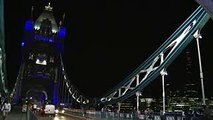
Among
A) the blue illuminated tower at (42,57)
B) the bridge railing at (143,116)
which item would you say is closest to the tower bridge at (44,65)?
the blue illuminated tower at (42,57)

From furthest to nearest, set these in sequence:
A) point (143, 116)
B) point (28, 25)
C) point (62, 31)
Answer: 1. point (62, 31)
2. point (28, 25)
3. point (143, 116)

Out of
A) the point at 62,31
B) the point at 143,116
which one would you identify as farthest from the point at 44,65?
the point at 143,116

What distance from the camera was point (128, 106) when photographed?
65.7 m

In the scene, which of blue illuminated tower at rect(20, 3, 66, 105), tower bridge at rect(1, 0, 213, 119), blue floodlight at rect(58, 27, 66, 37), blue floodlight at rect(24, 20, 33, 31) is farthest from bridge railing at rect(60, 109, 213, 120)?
blue floodlight at rect(24, 20, 33, 31)

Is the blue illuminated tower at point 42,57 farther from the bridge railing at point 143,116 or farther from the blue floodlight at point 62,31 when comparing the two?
the bridge railing at point 143,116

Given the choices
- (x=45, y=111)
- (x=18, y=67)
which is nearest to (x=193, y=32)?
(x=45, y=111)

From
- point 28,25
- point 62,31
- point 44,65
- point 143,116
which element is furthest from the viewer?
point 62,31

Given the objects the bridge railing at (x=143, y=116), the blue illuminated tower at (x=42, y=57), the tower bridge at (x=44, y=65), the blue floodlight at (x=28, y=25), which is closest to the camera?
the bridge railing at (x=143, y=116)

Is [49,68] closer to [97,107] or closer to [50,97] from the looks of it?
[50,97]

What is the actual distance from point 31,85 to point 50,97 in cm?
968

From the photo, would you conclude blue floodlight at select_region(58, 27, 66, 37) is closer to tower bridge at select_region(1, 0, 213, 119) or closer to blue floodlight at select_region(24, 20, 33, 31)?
tower bridge at select_region(1, 0, 213, 119)

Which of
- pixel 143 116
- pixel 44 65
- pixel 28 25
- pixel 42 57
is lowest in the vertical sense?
pixel 143 116

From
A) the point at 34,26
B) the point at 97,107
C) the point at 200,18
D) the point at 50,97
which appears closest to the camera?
the point at 200,18

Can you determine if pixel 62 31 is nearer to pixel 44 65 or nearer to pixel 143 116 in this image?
pixel 44 65
